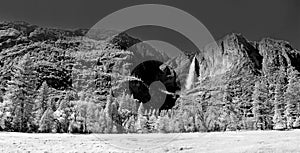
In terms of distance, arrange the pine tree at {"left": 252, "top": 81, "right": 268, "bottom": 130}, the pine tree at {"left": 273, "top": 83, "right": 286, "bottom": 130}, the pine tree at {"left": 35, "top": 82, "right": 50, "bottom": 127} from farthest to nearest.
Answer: the pine tree at {"left": 252, "top": 81, "right": 268, "bottom": 130} < the pine tree at {"left": 273, "top": 83, "right": 286, "bottom": 130} < the pine tree at {"left": 35, "top": 82, "right": 50, "bottom": 127}

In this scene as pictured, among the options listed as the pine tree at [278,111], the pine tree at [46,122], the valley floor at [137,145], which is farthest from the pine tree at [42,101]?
the pine tree at [278,111]

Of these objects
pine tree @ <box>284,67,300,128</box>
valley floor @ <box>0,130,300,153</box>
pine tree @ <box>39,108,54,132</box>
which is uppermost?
pine tree @ <box>284,67,300,128</box>

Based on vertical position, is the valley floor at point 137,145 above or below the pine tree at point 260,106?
below

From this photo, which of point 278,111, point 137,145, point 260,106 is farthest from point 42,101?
point 278,111

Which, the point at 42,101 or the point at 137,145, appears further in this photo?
the point at 42,101

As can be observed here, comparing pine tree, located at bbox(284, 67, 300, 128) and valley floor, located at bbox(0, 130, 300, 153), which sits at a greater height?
pine tree, located at bbox(284, 67, 300, 128)

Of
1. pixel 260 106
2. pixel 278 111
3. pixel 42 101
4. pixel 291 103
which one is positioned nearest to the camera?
pixel 42 101

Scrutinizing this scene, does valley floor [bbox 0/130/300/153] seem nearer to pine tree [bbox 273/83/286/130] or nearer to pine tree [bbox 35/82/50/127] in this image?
pine tree [bbox 35/82/50/127]

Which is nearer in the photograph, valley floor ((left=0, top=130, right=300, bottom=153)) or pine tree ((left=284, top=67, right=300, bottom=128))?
valley floor ((left=0, top=130, right=300, bottom=153))

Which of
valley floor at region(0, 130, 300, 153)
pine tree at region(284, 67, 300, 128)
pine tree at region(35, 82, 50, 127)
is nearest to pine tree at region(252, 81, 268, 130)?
pine tree at region(284, 67, 300, 128)

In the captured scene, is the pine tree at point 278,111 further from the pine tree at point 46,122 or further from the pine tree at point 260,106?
the pine tree at point 46,122

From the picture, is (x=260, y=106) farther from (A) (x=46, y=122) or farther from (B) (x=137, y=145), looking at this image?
(B) (x=137, y=145)
